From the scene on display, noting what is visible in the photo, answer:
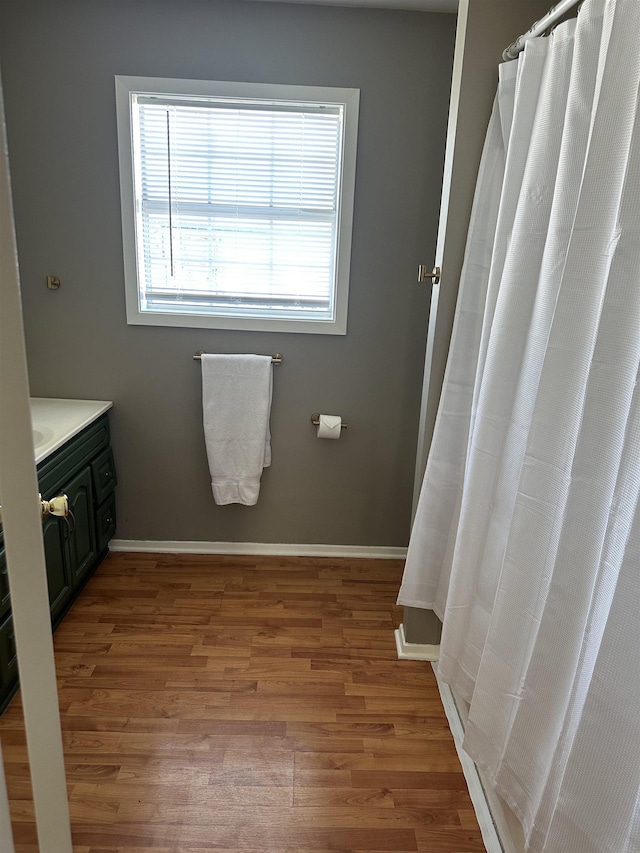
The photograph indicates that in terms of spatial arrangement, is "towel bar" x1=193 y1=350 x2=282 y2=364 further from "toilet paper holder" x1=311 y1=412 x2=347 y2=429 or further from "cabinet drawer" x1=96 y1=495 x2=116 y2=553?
"cabinet drawer" x1=96 y1=495 x2=116 y2=553

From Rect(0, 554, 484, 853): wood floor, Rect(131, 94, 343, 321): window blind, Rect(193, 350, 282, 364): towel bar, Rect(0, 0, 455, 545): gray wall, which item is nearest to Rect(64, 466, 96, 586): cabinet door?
Rect(0, 554, 484, 853): wood floor

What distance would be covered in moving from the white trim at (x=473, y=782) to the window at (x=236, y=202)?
5.24ft

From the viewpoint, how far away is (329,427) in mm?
2727

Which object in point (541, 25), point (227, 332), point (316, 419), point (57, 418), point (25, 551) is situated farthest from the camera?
point (316, 419)

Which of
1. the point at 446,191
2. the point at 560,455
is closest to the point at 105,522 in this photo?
the point at 446,191

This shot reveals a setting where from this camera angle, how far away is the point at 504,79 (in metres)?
1.64

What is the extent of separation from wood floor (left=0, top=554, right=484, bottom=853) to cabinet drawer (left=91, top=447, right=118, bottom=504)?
1.32 ft

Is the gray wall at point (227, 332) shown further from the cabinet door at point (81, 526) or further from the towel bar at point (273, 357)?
the cabinet door at point (81, 526)

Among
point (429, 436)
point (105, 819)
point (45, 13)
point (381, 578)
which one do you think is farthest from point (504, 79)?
point (105, 819)

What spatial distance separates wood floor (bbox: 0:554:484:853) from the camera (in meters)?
1.57

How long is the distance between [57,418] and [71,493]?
0.34 metres

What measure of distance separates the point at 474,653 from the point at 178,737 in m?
0.97

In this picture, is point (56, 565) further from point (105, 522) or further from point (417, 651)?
point (417, 651)

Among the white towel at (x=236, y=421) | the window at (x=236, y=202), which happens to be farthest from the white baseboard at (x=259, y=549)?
the window at (x=236, y=202)
